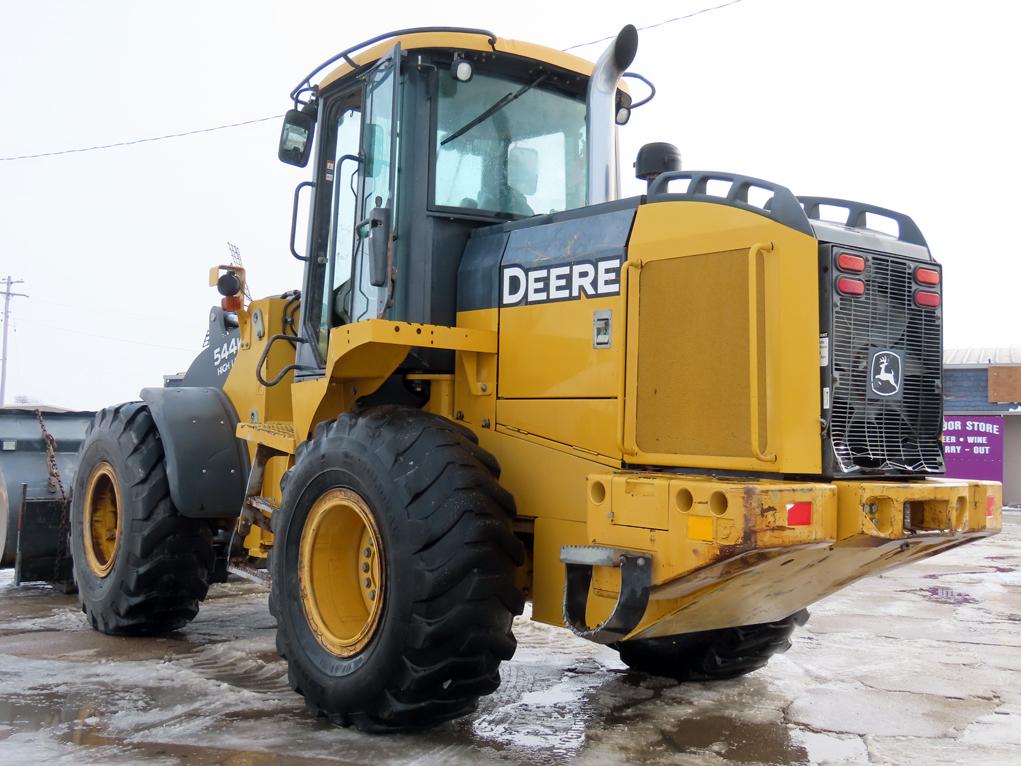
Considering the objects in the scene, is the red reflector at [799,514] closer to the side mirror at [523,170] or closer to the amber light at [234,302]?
the side mirror at [523,170]

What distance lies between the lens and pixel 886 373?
13.7 feet

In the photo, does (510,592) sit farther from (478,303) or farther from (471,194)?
(471,194)

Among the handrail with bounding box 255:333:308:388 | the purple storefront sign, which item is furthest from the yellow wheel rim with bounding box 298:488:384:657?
the purple storefront sign

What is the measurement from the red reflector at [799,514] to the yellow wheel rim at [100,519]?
4765 mm

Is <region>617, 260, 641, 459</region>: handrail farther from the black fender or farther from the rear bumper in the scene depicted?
the black fender

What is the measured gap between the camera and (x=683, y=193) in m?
4.25

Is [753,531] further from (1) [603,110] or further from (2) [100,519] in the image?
(2) [100,519]

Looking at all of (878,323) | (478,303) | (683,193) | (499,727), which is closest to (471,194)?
(478,303)

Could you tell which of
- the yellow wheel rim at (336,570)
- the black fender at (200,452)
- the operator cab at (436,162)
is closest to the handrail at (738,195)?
the operator cab at (436,162)

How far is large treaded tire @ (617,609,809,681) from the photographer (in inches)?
211

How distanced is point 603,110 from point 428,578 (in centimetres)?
233

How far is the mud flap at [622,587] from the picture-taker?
385cm

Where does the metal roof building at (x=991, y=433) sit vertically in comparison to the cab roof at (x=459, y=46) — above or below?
below

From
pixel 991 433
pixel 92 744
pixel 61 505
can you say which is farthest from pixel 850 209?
pixel 991 433
